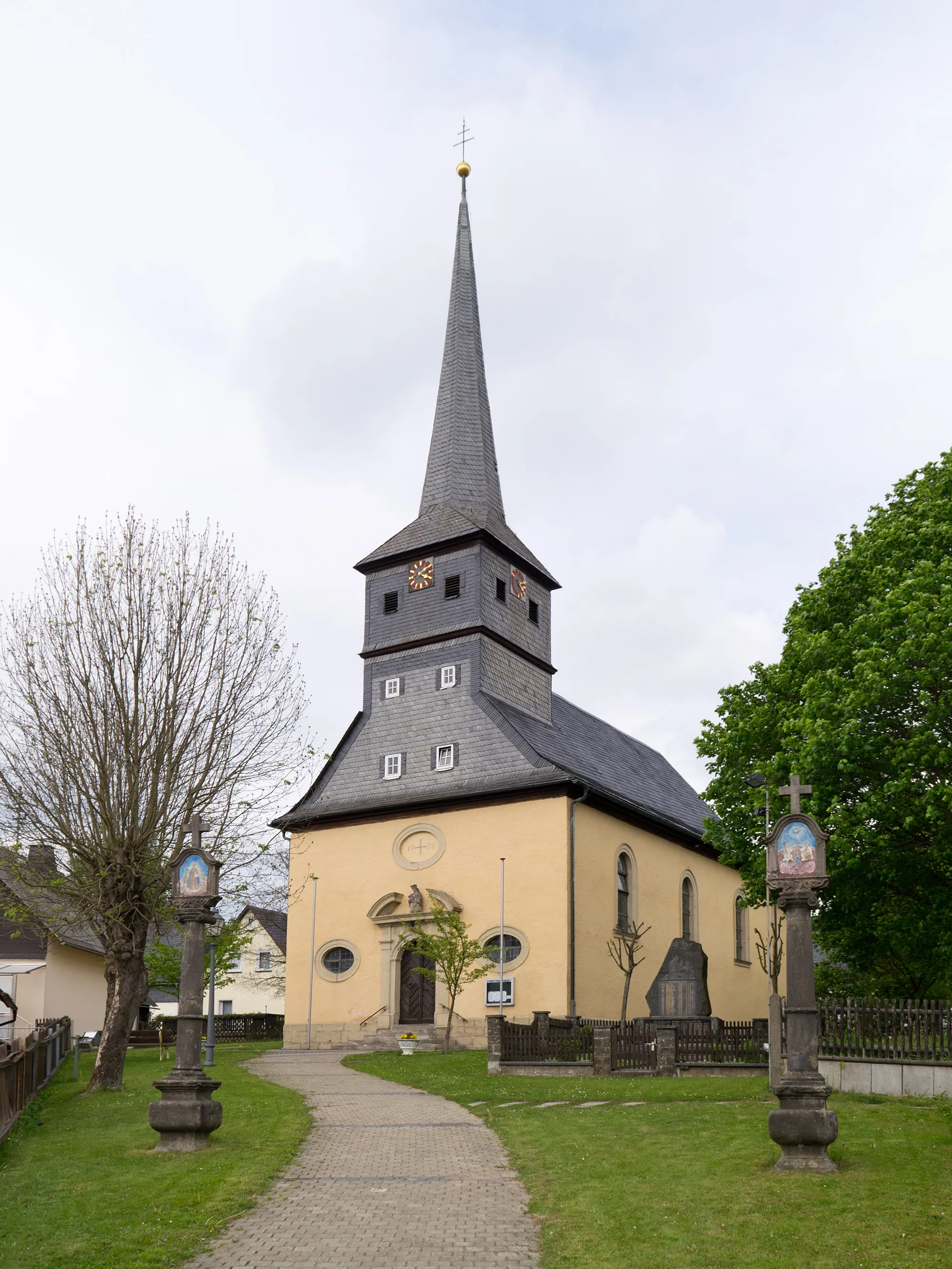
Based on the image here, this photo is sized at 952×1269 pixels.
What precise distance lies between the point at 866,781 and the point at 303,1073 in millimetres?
12874

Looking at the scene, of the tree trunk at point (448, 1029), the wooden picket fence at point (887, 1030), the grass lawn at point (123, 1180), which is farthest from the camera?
the tree trunk at point (448, 1029)

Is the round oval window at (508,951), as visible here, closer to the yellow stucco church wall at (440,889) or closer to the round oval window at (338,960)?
the yellow stucco church wall at (440,889)

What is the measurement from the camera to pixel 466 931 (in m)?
32.7

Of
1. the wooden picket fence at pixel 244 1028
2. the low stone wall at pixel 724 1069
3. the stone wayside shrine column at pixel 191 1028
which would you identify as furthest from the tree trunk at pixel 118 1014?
the wooden picket fence at pixel 244 1028

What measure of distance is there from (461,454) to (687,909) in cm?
1735

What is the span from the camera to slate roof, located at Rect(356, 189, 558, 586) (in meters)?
39.3

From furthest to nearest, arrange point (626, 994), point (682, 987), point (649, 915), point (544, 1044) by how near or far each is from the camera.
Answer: point (649, 915) < point (626, 994) < point (682, 987) < point (544, 1044)

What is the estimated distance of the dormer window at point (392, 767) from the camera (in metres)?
36.9

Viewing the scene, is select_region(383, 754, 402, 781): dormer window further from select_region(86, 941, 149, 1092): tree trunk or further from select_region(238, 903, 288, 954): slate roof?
select_region(238, 903, 288, 954): slate roof

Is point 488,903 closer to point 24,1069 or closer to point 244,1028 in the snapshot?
point 244,1028

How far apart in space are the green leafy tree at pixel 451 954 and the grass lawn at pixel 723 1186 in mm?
11791

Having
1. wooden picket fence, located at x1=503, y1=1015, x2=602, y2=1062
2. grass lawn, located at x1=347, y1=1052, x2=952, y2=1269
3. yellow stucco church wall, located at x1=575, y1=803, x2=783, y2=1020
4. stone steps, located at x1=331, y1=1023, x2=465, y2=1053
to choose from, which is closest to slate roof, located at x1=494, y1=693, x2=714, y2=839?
yellow stucco church wall, located at x1=575, y1=803, x2=783, y2=1020

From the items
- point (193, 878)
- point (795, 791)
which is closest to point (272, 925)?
point (193, 878)

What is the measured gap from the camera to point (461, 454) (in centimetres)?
4178
